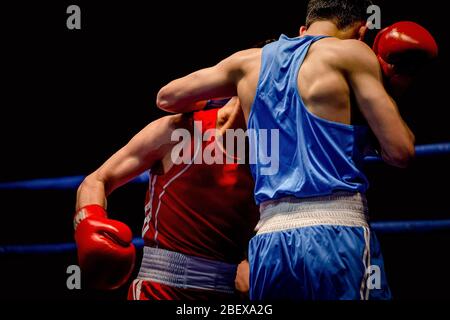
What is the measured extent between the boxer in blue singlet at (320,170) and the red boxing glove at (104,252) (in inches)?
19.3

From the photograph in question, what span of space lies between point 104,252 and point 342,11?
3.60ft

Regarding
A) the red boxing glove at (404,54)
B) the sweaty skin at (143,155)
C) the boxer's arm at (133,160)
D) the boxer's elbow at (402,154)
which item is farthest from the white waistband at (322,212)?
the boxer's arm at (133,160)

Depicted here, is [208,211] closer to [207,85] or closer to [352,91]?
[207,85]

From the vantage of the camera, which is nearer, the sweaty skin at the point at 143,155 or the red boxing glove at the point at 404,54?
the red boxing glove at the point at 404,54

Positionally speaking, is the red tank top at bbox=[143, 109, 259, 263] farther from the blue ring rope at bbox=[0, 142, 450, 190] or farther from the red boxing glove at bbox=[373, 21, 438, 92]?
the blue ring rope at bbox=[0, 142, 450, 190]

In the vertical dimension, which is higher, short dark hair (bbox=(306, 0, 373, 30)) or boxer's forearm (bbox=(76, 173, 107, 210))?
short dark hair (bbox=(306, 0, 373, 30))

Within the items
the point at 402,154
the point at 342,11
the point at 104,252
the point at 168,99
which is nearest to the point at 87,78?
the point at 168,99

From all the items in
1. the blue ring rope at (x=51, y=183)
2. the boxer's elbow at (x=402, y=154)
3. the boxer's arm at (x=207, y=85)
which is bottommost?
the blue ring rope at (x=51, y=183)

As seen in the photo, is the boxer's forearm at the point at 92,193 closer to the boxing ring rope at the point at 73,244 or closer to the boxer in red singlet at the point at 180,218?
the boxer in red singlet at the point at 180,218

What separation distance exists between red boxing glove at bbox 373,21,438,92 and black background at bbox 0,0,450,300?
1.28 metres

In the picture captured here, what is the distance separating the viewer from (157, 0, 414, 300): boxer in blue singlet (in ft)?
5.61

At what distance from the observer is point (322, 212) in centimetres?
175

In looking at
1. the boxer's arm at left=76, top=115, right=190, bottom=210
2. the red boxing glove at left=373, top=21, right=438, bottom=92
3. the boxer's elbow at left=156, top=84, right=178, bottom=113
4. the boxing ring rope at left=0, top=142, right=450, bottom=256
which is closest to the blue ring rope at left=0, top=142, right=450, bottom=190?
the boxing ring rope at left=0, top=142, right=450, bottom=256

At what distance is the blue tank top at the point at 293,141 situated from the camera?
69.3 inches
